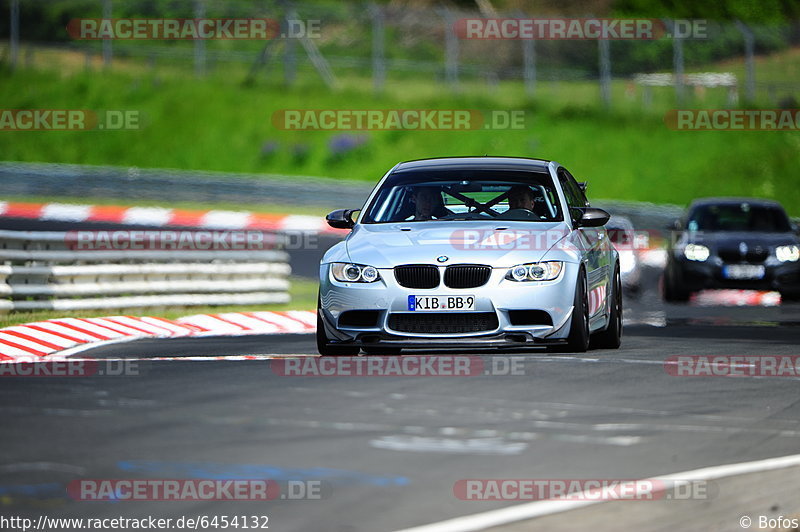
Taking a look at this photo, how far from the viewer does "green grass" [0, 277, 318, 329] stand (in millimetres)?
17297

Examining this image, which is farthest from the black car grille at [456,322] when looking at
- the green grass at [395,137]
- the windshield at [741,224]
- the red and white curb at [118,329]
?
the green grass at [395,137]

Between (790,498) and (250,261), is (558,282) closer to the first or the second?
(790,498)

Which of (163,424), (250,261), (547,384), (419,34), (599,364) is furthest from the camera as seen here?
(419,34)

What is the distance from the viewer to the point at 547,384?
10.1 meters

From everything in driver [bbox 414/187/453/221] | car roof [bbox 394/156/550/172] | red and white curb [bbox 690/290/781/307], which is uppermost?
car roof [bbox 394/156/550/172]

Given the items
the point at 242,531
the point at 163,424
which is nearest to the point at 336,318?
the point at 163,424

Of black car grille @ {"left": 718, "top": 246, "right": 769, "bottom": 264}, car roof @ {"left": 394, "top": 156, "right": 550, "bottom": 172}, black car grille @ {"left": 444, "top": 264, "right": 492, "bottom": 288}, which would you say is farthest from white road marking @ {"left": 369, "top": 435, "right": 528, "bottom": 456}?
black car grille @ {"left": 718, "top": 246, "right": 769, "bottom": 264}

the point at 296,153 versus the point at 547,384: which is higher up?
the point at 296,153

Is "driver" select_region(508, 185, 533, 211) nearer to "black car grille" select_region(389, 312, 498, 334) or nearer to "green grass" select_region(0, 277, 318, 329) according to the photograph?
"black car grille" select_region(389, 312, 498, 334)

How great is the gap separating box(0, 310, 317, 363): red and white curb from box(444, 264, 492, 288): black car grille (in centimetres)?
341

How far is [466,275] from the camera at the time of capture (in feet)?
38.2

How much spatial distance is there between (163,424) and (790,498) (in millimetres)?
3029

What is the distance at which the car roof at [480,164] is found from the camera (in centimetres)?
1314

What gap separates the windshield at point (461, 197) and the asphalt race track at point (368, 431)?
146 cm
